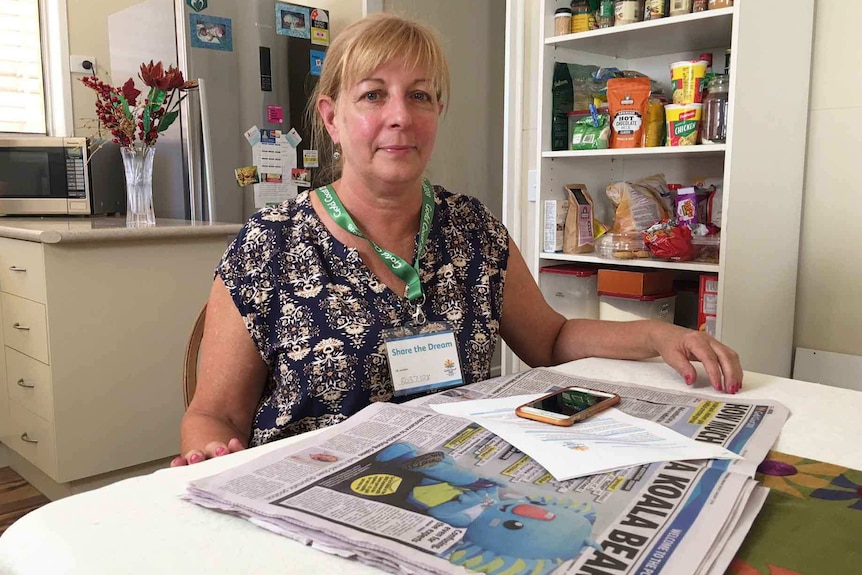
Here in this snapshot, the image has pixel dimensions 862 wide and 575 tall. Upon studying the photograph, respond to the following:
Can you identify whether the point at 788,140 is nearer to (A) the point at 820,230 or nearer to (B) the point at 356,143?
(A) the point at 820,230

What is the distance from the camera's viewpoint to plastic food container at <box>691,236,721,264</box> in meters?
2.07

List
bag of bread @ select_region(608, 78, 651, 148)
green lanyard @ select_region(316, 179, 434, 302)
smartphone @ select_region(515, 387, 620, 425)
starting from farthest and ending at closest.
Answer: bag of bread @ select_region(608, 78, 651, 148) < green lanyard @ select_region(316, 179, 434, 302) < smartphone @ select_region(515, 387, 620, 425)

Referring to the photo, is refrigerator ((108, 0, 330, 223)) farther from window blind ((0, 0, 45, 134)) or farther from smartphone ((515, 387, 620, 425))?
smartphone ((515, 387, 620, 425))

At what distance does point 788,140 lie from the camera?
2.01 m

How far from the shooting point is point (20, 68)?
3.46 meters

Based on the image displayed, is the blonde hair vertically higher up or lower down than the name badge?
higher up

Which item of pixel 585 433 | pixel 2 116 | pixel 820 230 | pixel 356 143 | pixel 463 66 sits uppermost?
pixel 463 66

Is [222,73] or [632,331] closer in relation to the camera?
[632,331]

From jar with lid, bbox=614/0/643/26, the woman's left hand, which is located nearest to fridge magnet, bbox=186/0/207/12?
jar with lid, bbox=614/0/643/26

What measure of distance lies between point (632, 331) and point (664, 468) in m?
0.54

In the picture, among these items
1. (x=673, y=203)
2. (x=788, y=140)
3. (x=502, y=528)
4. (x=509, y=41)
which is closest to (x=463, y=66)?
(x=509, y=41)

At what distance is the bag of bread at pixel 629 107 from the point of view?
212 cm

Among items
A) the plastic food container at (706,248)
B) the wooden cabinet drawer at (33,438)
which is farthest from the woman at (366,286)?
the wooden cabinet drawer at (33,438)

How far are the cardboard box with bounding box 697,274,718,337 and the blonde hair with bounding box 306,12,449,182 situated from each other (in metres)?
1.11
